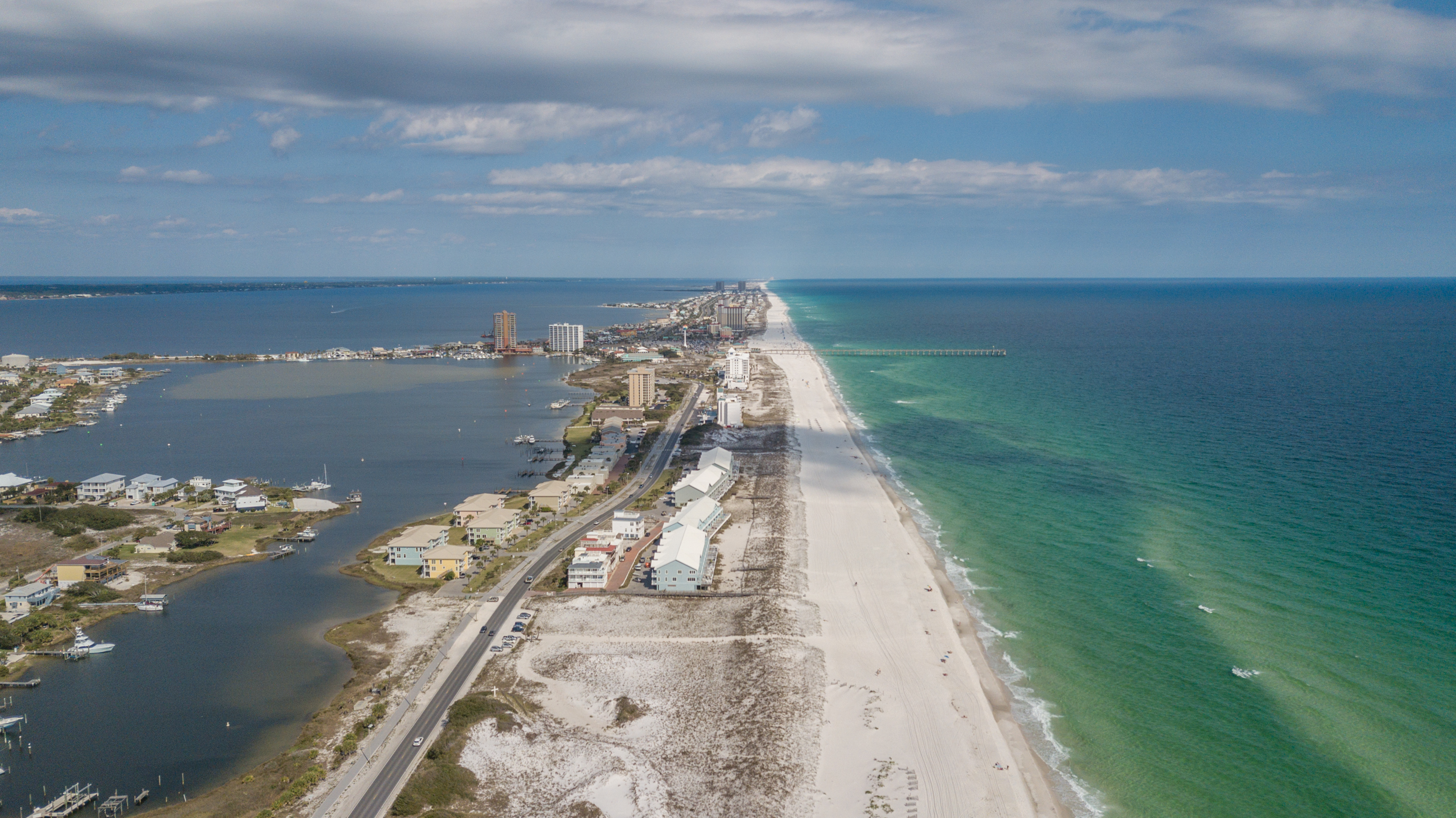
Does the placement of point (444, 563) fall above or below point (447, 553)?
below

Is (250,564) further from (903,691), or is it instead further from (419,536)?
(903,691)

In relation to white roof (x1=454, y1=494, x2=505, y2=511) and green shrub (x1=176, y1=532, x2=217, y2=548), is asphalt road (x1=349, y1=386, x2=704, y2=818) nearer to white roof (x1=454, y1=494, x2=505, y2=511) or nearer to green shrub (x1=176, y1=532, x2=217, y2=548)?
white roof (x1=454, y1=494, x2=505, y2=511)

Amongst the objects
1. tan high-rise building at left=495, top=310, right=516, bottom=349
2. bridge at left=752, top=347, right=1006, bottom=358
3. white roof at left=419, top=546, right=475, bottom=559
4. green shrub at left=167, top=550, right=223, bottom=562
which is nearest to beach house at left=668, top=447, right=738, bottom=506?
white roof at left=419, top=546, right=475, bottom=559

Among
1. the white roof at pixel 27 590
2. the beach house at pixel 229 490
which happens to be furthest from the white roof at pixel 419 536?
the beach house at pixel 229 490

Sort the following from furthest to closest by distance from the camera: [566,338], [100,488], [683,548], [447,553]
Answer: [566,338] < [100,488] < [447,553] < [683,548]

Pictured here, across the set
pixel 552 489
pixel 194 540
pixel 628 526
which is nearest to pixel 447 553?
pixel 628 526

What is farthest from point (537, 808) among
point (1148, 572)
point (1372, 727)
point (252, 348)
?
point (252, 348)

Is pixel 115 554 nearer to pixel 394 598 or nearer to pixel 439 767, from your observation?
pixel 394 598
